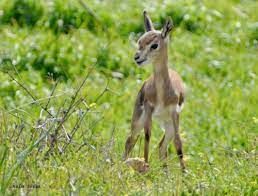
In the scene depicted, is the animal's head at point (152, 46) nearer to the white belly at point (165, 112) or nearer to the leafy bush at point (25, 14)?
the white belly at point (165, 112)

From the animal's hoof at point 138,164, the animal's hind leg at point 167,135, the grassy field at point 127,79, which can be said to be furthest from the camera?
the animal's hind leg at point 167,135

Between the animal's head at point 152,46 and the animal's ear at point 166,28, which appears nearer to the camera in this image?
the animal's head at point 152,46

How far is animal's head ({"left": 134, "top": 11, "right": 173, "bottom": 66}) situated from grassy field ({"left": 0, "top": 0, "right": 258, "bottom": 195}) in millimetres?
417

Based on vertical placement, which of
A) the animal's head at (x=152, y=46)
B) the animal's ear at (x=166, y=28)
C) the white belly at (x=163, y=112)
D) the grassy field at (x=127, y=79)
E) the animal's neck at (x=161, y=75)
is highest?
the animal's ear at (x=166, y=28)

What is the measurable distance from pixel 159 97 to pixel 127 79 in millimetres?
3998

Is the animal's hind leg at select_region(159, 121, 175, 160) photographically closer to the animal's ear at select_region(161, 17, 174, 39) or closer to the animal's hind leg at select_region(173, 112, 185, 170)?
the animal's hind leg at select_region(173, 112, 185, 170)

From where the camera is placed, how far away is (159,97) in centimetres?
808

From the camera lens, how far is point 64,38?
12547 mm

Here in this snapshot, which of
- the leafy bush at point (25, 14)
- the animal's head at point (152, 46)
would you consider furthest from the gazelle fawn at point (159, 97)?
the leafy bush at point (25, 14)

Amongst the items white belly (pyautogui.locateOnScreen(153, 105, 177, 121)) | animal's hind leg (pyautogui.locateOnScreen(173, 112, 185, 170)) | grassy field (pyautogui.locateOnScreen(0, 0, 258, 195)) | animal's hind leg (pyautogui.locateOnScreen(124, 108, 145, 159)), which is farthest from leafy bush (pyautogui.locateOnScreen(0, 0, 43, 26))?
animal's hind leg (pyautogui.locateOnScreen(173, 112, 185, 170))

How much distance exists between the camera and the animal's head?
8.12 m

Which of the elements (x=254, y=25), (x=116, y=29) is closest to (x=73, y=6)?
(x=116, y=29)

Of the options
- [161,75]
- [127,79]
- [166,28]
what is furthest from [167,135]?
[127,79]

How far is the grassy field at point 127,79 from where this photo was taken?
6832 millimetres
